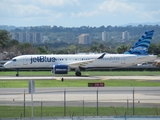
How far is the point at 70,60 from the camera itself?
244ft

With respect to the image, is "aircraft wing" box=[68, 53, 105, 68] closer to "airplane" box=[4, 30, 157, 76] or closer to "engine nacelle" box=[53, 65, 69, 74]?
"airplane" box=[4, 30, 157, 76]

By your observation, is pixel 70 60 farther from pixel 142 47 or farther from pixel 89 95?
pixel 89 95

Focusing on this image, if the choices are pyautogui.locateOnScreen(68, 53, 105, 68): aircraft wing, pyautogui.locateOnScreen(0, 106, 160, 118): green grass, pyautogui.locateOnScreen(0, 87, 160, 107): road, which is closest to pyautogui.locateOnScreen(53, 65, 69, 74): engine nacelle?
pyautogui.locateOnScreen(68, 53, 105, 68): aircraft wing

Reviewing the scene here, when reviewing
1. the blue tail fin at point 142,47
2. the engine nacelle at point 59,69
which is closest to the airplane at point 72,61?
the engine nacelle at point 59,69

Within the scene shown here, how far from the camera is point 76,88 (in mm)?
51656

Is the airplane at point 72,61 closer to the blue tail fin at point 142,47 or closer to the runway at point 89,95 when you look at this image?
the blue tail fin at point 142,47

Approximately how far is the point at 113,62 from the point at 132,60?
3004mm

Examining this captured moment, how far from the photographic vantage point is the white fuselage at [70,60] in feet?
241

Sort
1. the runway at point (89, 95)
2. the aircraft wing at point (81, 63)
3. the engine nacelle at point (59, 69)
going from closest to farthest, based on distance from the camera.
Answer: the runway at point (89, 95) < the engine nacelle at point (59, 69) < the aircraft wing at point (81, 63)

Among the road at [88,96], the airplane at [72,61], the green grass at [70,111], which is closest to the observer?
the green grass at [70,111]

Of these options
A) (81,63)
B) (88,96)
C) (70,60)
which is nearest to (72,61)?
(70,60)

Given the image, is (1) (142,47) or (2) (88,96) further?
(1) (142,47)

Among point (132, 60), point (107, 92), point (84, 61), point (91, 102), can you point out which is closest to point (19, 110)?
point (91, 102)

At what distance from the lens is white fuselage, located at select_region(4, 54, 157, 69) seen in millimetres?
73375
